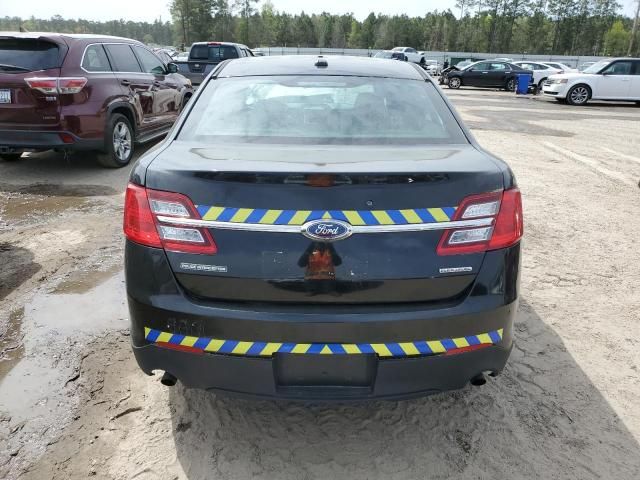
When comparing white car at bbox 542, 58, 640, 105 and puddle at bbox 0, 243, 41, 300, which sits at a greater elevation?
white car at bbox 542, 58, 640, 105

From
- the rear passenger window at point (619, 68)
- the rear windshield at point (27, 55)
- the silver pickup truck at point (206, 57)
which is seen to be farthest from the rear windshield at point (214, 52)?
the rear passenger window at point (619, 68)

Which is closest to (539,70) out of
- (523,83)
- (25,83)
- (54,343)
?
(523,83)

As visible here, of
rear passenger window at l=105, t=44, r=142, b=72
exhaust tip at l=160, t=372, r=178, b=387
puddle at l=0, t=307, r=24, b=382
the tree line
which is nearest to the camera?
exhaust tip at l=160, t=372, r=178, b=387

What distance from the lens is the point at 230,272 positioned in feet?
6.59

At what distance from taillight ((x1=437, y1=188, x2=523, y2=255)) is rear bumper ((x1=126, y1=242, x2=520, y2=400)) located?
0.06 meters

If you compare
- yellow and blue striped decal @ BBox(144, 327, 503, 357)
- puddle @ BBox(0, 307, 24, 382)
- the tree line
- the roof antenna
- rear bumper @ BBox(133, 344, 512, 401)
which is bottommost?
puddle @ BBox(0, 307, 24, 382)

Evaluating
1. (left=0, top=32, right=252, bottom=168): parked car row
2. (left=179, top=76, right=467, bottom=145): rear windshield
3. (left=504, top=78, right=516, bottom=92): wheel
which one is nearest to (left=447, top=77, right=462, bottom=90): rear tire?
(left=504, top=78, right=516, bottom=92): wheel

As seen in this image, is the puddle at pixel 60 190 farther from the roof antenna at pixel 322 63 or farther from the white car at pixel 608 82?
the white car at pixel 608 82

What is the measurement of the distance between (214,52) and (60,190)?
1241cm

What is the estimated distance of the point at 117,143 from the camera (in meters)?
7.55

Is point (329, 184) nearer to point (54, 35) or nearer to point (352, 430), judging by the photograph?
point (352, 430)

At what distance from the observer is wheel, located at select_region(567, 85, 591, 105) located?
800 inches

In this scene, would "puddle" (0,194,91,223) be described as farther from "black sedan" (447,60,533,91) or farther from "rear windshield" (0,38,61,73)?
"black sedan" (447,60,533,91)

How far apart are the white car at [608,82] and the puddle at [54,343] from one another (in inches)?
807
